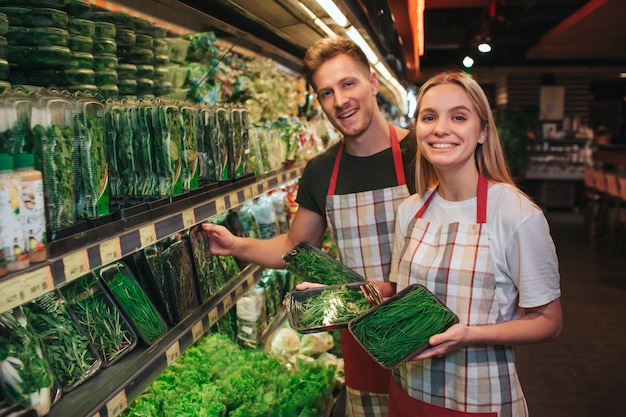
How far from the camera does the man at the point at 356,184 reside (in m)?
2.29

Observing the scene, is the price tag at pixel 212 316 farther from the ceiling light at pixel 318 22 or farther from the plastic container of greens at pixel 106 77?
the ceiling light at pixel 318 22

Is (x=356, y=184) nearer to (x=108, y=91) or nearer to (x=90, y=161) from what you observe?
(x=108, y=91)

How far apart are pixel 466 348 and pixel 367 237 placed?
0.70m

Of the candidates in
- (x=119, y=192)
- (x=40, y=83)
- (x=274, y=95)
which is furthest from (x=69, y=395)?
(x=274, y=95)

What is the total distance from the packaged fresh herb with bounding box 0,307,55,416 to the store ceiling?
4.75 ft

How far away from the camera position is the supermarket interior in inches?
47.4

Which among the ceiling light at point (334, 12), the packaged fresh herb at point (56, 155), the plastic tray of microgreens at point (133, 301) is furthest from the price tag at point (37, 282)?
the ceiling light at point (334, 12)

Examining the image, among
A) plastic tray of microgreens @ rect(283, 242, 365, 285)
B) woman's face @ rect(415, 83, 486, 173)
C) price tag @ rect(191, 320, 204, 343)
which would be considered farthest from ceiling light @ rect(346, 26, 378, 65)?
price tag @ rect(191, 320, 204, 343)

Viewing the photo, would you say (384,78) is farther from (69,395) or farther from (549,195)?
(549,195)

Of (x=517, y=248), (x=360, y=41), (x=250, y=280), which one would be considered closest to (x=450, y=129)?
(x=517, y=248)

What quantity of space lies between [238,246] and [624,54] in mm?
13930

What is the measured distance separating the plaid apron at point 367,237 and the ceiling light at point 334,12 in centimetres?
59

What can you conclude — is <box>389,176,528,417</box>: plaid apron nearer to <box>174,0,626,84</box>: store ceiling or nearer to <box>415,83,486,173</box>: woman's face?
<box>415,83,486,173</box>: woman's face

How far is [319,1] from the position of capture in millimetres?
2342
